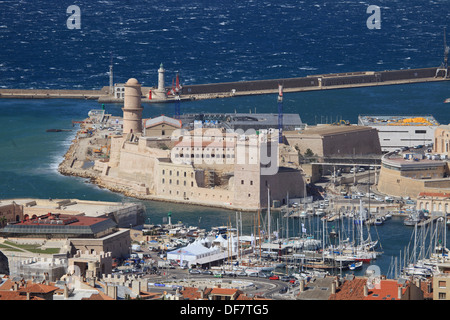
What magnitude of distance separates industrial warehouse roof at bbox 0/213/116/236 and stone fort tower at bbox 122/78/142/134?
59.9ft

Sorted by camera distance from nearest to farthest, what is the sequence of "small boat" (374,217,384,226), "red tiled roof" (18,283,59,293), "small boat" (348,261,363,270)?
1. "red tiled roof" (18,283,59,293)
2. "small boat" (348,261,363,270)
3. "small boat" (374,217,384,226)

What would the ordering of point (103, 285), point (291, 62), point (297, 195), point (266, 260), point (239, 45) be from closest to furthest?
point (103, 285) < point (266, 260) < point (297, 195) < point (291, 62) < point (239, 45)

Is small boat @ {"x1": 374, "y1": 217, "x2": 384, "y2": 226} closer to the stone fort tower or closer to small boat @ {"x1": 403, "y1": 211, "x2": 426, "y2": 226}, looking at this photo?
small boat @ {"x1": 403, "y1": 211, "x2": 426, "y2": 226}

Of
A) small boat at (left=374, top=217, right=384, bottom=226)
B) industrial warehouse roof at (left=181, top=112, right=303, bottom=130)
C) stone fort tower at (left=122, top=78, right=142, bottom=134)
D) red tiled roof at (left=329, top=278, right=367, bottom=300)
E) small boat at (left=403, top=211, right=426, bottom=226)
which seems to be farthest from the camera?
industrial warehouse roof at (left=181, top=112, right=303, bottom=130)

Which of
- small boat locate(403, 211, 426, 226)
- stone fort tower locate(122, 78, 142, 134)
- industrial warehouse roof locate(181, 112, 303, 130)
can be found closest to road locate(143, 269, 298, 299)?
small boat locate(403, 211, 426, 226)

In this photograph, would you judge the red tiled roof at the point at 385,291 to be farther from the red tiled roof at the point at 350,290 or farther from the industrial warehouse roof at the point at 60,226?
the industrial warehouse roof at the point at 60,226

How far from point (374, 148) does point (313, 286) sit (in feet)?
103

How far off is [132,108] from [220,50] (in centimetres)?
5255

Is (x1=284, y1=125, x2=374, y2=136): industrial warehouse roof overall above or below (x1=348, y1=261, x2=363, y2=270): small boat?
above

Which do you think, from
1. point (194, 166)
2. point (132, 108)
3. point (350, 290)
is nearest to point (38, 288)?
point (350, 290)

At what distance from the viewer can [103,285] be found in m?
28.4

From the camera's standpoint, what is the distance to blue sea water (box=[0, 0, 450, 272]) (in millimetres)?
80312
